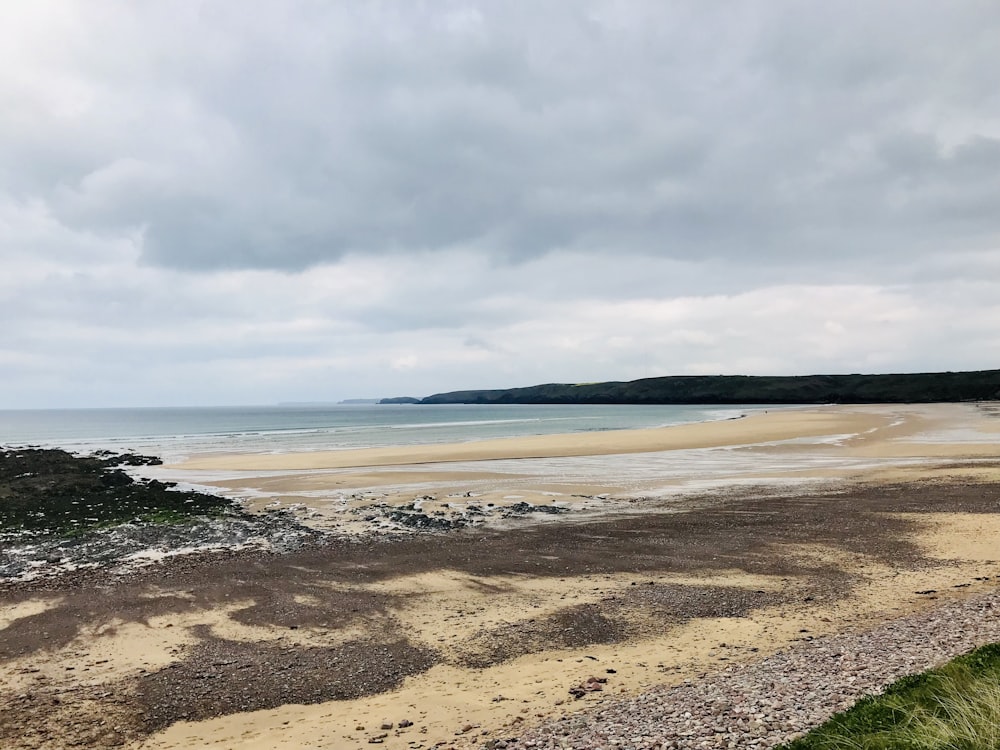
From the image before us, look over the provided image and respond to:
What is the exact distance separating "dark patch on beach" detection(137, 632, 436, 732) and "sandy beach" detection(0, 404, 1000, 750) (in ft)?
0.14

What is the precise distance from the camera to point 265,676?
9508 millimetres

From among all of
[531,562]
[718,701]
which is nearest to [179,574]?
[531,562]

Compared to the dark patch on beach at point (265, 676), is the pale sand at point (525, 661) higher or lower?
higher

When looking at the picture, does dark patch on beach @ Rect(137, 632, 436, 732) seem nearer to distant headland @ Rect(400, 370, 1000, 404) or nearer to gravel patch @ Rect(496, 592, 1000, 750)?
gravel patch @ Rect(496, 592, 1000, 750)

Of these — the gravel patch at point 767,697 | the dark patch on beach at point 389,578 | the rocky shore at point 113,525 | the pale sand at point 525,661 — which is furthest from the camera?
the rocky shore at point 113,525

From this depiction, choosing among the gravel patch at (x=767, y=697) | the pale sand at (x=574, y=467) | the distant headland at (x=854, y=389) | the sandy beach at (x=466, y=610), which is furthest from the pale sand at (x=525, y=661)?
the distant headland at (x=854, y=389)

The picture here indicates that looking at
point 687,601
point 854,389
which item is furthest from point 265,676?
point 854,389

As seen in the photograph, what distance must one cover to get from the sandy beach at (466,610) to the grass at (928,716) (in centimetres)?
261

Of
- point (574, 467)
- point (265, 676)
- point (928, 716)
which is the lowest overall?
point (574, 467)

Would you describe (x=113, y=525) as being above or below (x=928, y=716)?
below

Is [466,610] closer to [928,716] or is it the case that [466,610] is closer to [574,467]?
[928,716]

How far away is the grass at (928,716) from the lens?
5258mm

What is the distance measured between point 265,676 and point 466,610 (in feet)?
13.4

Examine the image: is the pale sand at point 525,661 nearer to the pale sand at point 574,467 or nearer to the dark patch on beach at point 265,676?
the dark patch on beach at point 265,676
